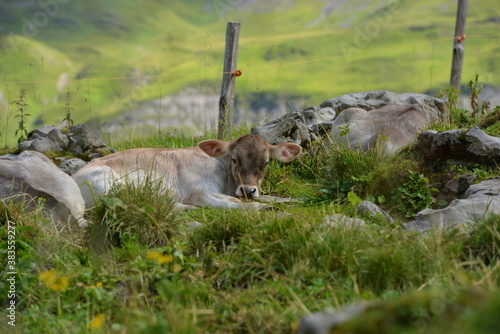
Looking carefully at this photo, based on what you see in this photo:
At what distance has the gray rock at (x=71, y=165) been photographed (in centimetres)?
891

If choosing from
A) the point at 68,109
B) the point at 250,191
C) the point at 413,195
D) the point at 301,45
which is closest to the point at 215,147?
the point at 250,191

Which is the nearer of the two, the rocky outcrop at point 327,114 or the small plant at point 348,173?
the small plant at point 348,173

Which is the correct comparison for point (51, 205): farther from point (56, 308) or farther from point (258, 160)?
point (258, 160)

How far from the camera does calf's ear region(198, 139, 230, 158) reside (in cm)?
862

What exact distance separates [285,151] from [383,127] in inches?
69.2

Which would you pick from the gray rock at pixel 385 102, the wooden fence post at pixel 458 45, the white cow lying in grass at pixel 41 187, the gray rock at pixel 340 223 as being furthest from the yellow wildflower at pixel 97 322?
the wooden fence post at pixel 458 45

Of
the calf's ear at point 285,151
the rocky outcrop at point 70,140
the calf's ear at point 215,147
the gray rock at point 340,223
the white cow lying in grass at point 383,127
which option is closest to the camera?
the gray rock at point 340,223

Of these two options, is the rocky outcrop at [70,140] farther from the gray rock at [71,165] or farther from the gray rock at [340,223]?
the gray rock at [340,223]

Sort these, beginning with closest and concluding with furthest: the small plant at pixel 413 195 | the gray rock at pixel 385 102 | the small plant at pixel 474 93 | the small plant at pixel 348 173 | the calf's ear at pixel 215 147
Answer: the small plant at pixel 413 195 < the small plant at pixel 348 173 < the calf's ear at pixel 215 147 < the small plant at pixel 474 93 < the gray rock at pixel 385 102

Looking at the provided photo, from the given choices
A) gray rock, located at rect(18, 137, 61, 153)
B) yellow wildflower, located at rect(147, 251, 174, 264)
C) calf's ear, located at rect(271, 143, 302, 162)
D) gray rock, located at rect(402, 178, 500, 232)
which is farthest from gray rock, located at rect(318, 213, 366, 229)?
gray rock, located at rect(18, 137, 61, 153)

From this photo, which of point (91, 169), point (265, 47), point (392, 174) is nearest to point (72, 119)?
point (91, 169)

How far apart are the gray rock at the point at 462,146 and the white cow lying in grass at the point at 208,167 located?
192 centimetres

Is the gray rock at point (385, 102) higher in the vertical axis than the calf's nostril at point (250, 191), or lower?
higher

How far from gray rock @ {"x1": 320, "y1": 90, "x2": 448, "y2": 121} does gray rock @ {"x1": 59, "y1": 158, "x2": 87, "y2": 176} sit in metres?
5.20
